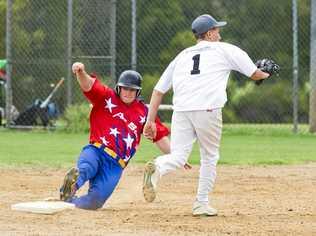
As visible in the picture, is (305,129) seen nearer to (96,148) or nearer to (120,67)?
(120,67)

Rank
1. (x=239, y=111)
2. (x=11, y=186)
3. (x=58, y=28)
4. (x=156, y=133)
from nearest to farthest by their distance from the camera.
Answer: (x=156, y=133) → (x=11, y=186) → (x=58, y=28) → (x=239, y=111)

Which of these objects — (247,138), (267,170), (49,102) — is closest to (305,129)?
(247,138)

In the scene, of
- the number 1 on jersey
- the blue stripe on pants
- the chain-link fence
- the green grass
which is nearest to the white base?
the blue stripe on pants

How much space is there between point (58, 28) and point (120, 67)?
9.76 feet

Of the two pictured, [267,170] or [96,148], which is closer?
[96,148]

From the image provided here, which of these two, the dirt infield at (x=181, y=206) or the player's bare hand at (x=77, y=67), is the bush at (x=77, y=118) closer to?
the dirt infield at (x=181, y=206)

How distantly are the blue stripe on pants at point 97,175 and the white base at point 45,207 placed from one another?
458mm

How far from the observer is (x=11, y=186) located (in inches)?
394

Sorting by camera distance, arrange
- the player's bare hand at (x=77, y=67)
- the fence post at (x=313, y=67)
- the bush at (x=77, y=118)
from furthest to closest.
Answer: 1. the bush at (x=77, y=118)
2. the fence post at (x=313, y=67)
3. the player's bare hand at (x=77, y=67)

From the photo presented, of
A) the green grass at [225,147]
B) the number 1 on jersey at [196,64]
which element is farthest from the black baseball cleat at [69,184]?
the green grass at [225,147]

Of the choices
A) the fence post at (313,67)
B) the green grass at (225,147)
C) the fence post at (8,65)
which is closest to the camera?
the green grass at (225,147)

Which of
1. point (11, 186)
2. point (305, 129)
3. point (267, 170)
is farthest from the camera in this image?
point (305, 129)

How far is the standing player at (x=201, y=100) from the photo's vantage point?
7.69 m

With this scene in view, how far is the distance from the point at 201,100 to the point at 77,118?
33.6 feet
